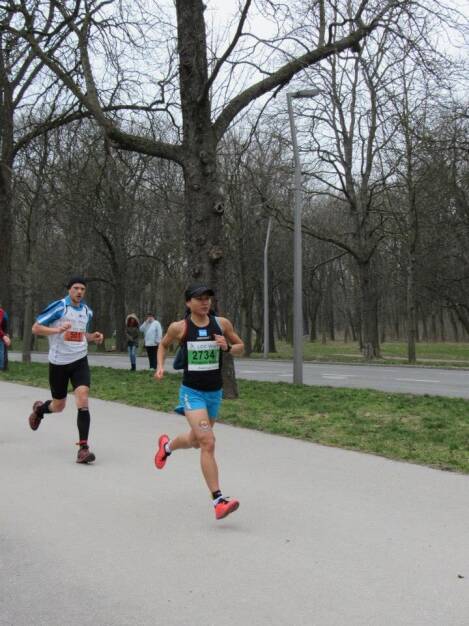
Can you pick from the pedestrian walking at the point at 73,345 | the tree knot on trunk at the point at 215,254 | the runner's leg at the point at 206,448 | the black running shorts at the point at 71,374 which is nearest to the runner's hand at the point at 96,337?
the pedestrian walking at the point at 73,345

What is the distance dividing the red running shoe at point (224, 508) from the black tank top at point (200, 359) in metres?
0.83

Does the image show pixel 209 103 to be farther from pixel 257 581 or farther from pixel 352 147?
pixel 352 147

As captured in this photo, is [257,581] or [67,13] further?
[67,13]

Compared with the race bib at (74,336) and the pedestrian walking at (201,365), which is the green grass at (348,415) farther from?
the race bib at (74,336)

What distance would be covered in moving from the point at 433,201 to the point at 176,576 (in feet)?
82.9

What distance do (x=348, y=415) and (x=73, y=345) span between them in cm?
446

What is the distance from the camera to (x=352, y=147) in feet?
94.2

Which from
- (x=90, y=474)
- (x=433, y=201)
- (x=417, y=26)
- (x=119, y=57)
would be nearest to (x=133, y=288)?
(x=433, y=201)

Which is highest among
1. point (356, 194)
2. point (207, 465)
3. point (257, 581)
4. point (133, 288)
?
point (356, 194)

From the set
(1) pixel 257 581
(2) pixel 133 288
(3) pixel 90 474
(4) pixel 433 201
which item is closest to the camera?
(1) pixel 257 581

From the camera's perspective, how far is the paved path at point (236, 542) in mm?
3455

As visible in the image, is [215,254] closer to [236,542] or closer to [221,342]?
[221,342]

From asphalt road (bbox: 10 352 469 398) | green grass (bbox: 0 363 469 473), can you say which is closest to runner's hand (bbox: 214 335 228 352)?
green grass (bbox: 0 363 469 473)

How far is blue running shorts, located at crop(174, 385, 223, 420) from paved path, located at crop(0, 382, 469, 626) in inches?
28.7
